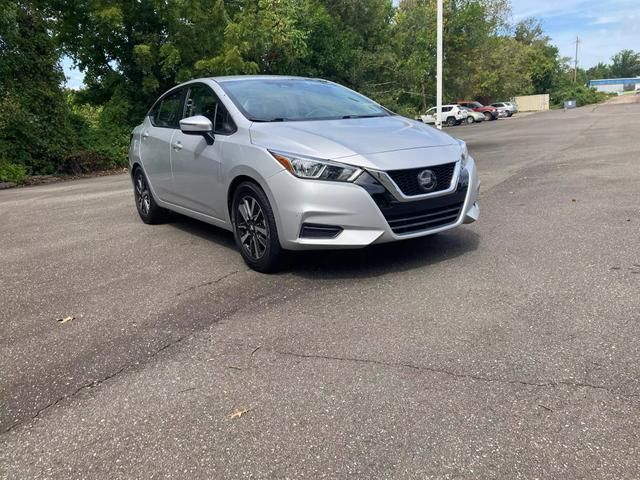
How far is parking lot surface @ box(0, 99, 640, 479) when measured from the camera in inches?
95.8

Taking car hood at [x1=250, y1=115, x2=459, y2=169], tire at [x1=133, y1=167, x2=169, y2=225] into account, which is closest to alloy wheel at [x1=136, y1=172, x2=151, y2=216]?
tire at [x1=133, y1=167, x2=169, y2=225]

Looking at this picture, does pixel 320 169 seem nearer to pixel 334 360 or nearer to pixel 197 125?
pixel 197 125

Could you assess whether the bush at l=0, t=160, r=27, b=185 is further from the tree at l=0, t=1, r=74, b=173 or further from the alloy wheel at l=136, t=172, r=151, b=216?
the alloy wheel at l=136, t=172, r=151, b=216

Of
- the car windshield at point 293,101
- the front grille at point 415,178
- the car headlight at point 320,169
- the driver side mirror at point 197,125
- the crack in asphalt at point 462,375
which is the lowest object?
the crack in asphalt at point 462,375

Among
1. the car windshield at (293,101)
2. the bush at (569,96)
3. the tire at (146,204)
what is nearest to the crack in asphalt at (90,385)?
the car windshield at (293,101)

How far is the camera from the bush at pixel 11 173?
1501 centimetres

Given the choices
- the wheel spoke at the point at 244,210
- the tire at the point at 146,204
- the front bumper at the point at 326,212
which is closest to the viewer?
the front bumper at the point at 326,212

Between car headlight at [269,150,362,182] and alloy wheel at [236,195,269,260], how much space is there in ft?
1.74

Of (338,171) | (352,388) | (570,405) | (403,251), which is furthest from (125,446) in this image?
(403,251)

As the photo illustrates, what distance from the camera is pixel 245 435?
2.60 meters

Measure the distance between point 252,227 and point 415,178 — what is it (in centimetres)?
143

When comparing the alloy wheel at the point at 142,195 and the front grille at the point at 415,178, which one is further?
the alloy wheel at the point at 142,195

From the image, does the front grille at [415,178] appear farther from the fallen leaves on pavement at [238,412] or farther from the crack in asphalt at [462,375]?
the fallen leaves on pavement at [238,412]

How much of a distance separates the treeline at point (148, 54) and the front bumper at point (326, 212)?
1322 cm
